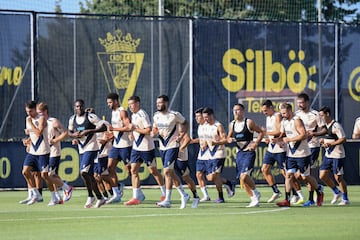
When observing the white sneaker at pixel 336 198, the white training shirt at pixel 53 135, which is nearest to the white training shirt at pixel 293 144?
the white sneaker at pixel 336 198

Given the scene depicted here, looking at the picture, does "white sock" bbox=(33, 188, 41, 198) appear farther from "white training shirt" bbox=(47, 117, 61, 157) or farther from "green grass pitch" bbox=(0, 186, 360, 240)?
"white training shirt" bbox=(47, 117, 61, 157)

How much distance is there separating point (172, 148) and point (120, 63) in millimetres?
11034

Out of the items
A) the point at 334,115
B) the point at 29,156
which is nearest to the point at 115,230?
the point at 29,156

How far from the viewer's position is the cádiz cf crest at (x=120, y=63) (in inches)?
1314

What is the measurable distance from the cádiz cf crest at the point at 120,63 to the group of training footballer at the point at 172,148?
6.69m

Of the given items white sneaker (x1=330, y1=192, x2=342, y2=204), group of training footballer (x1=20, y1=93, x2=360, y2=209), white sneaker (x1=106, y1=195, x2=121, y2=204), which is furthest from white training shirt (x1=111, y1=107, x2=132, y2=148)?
white sneaker (x1=330, y1=192, x2=342, y2=204)

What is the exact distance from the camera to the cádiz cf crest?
3338 centimetres

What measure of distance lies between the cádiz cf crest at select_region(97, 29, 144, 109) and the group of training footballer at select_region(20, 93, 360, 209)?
6.69m

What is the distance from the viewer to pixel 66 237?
16141mm

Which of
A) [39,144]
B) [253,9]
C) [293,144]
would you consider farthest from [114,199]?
[253,9]

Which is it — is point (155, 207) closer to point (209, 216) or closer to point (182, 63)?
point (209, 216)

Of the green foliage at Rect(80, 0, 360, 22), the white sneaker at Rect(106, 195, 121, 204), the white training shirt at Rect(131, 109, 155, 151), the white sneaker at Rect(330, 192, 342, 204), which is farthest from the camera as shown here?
the green foliage at Rect(80, 0, 360, 22)

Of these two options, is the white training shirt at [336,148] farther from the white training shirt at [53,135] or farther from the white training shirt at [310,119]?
the white training shirt at [53,135]

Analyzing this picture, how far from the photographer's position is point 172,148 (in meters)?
22.9
